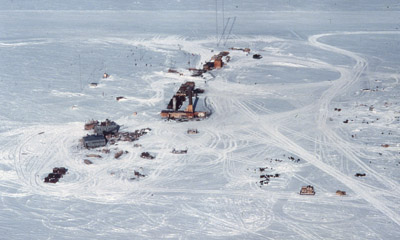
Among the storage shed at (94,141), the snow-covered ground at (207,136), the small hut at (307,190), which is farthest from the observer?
the storage shed at (94,141)

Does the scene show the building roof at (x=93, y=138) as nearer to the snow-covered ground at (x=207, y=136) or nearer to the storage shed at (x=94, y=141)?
the storage shed at (x=94, y=141)

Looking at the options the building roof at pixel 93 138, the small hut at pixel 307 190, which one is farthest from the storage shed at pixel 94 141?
the small hut at pixel 307 190

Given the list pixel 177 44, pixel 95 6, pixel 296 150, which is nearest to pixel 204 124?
pixel 296 150

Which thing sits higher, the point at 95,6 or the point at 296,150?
the point at 95,6

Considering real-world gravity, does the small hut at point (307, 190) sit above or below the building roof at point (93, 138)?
below

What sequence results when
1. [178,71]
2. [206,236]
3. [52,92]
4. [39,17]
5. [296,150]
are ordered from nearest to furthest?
[206,236], [296,150], [52,92], [178,71], [39,17]

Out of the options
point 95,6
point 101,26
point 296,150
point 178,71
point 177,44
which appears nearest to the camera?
point 296,150

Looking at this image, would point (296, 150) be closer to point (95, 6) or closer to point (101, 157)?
point (101, 157)

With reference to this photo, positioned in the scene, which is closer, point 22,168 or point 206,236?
point 206,236
